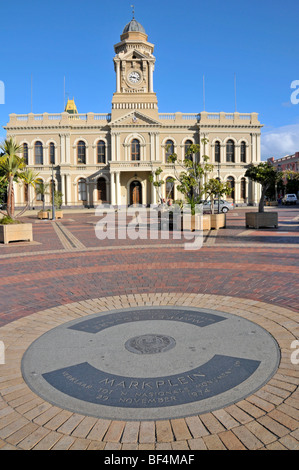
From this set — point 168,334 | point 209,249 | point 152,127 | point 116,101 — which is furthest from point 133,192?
point 168,334

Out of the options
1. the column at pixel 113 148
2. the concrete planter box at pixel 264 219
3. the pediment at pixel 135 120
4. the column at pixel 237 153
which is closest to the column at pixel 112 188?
the column at pixel 113 148

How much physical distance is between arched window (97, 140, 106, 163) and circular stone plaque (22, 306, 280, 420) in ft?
150

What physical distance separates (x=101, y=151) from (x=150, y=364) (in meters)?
47.7

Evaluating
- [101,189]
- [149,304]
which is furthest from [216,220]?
[101,189]

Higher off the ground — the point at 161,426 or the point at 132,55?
the point at 132,55

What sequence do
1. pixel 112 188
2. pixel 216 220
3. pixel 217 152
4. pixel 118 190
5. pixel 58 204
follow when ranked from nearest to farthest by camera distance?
pixel 216 220 → pixel 58 204 → pixel 112 188 → pixel 118 190 → pixel 217 152

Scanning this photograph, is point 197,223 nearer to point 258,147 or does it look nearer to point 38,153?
point 258,147

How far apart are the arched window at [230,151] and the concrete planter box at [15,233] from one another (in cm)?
3960

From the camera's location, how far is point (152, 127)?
48.0 meters

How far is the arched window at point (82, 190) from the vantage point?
164ft

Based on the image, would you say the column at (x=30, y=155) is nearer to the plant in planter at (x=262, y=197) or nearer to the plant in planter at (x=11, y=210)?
the plant in planter at (x=11, y=210)

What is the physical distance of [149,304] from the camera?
21.7 ft
